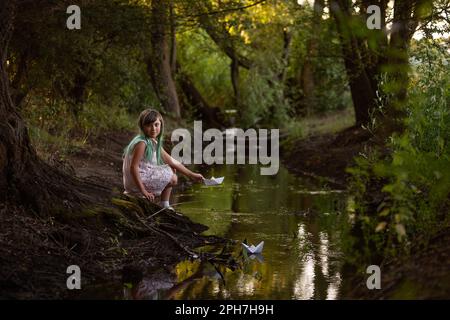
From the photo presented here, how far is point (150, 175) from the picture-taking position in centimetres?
870

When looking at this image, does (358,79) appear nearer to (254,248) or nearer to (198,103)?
(254,248)

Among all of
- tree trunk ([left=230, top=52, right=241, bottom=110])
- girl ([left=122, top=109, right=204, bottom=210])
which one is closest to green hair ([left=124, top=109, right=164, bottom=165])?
girl ([left=122, top=109, right=204, bottom=210])

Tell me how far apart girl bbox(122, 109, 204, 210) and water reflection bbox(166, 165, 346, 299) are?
76cm

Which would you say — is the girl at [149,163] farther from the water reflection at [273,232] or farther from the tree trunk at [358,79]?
the tree trunk at [358,79]

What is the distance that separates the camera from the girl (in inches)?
336

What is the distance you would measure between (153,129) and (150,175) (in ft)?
→ 1.72

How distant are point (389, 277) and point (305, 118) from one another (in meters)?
22.0

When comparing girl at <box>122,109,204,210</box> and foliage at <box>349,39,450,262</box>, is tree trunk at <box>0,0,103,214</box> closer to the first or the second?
girl at <box>122,109,204,210</box>

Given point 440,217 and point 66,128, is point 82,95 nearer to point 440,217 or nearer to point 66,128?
point 66,128

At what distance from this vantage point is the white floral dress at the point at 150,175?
8695 mm

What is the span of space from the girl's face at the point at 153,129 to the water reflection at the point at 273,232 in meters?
1.28

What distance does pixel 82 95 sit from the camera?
55.8 feet

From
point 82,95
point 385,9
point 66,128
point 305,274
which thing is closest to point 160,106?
point 82,95

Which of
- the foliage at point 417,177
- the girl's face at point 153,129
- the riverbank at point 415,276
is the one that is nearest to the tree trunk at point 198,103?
the foliage at point 417,177
